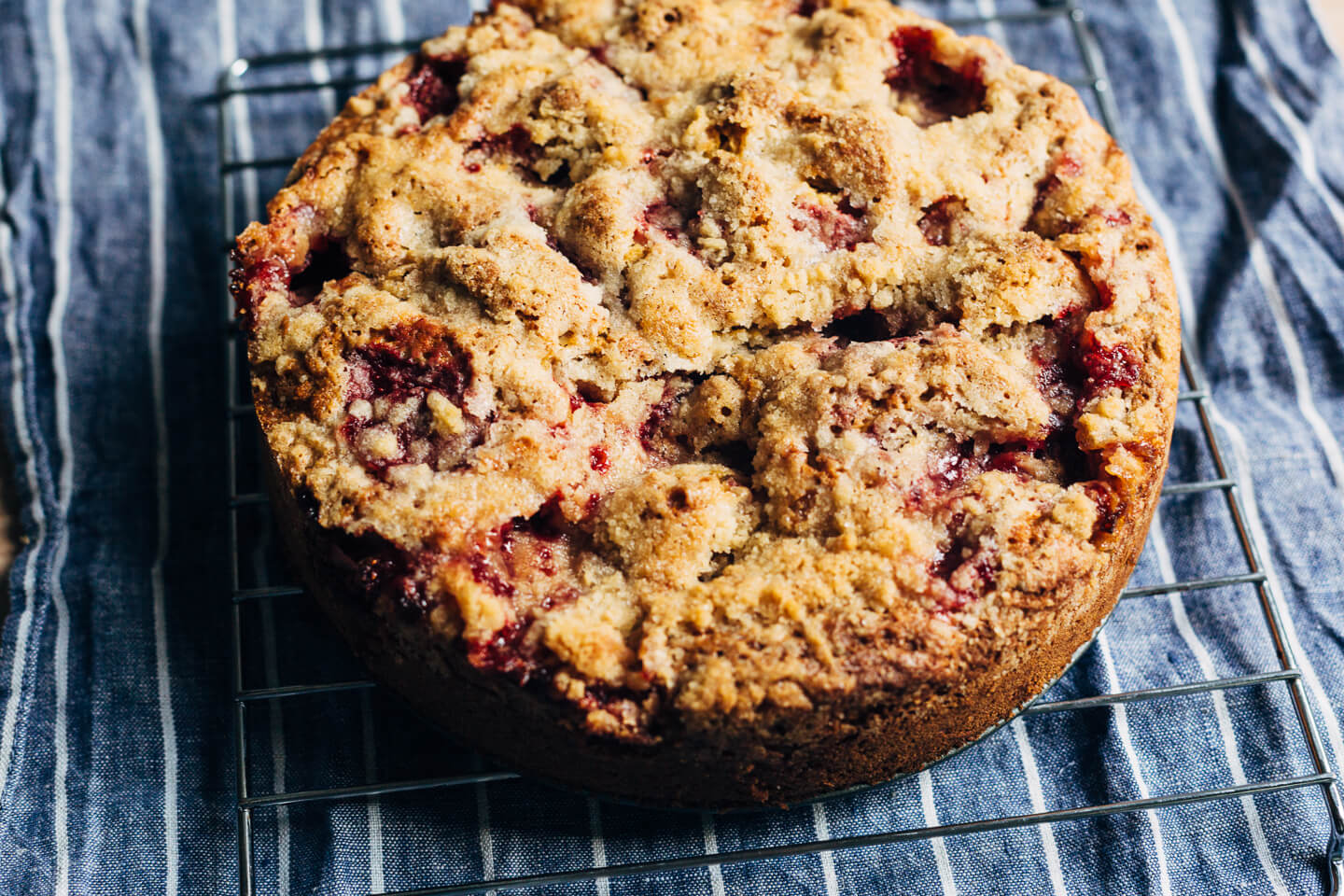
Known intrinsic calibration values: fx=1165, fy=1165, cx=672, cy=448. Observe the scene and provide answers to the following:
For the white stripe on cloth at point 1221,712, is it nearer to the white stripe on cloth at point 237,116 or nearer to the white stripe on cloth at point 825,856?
the white stripe on cloth at point 825,856

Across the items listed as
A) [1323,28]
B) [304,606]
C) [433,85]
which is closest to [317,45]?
[433,85]

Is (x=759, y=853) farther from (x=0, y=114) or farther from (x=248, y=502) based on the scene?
(x=0, y=114)

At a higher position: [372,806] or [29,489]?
[29,489]

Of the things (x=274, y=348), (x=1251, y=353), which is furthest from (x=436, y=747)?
(x=1251, y=353)

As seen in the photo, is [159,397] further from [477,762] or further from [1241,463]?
[1241,463]

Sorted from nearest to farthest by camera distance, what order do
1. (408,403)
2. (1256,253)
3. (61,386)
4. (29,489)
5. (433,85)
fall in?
(408,403)
(433,85)
(29,489)
(61,386)
(1256,253)

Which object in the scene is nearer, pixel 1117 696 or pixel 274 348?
pixel 274 348

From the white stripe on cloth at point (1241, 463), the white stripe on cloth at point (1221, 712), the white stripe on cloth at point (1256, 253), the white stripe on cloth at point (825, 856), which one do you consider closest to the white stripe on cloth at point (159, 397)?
the white stripe on cloth at point (825, 856)
